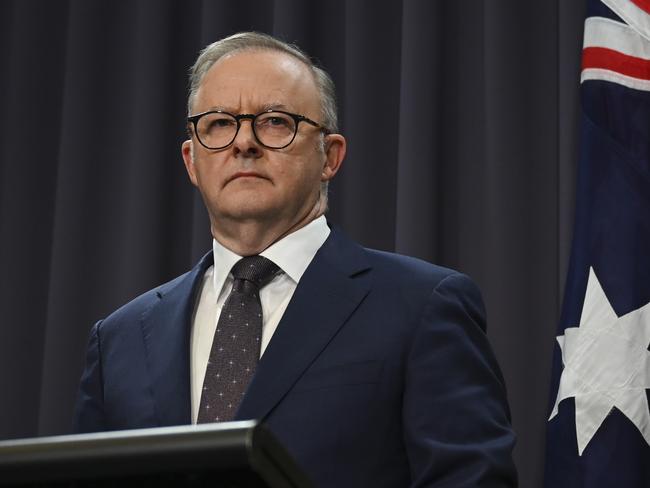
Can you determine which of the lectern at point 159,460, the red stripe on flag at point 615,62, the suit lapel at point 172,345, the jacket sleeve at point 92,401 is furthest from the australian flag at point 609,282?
the lectern at point 159,460

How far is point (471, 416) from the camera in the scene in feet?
4.79

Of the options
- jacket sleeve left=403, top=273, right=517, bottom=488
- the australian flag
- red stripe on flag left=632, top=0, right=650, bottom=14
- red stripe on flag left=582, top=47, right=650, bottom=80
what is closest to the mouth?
jacket sleeve left=403, top=273, right=517, bottom=488

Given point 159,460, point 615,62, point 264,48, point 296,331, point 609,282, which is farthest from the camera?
point 615,62

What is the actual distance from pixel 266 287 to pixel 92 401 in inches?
13.9

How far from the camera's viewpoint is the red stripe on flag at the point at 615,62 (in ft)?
7.29

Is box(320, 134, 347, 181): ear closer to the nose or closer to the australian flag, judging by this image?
the nose

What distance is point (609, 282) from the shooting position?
2148 mm

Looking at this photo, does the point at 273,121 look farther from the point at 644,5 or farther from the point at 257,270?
the point at 644,5

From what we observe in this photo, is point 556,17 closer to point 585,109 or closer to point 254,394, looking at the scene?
point 585,109

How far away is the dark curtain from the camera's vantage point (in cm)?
252

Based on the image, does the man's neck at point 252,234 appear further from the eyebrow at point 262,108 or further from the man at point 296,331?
the eyebrow at point 262,108

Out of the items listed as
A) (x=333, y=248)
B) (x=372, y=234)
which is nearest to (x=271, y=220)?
(x=333, y=248)

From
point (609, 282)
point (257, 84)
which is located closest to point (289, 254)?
point (257, 84)

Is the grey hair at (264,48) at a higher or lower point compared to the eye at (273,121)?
higher
